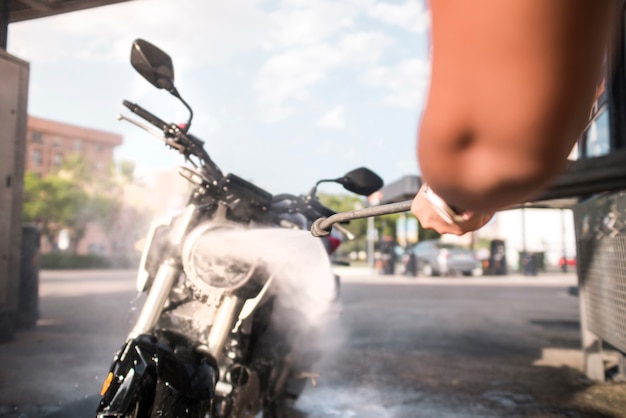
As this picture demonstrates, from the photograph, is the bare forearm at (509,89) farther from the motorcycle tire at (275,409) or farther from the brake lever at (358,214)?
the motorcycle tire at (275,409)

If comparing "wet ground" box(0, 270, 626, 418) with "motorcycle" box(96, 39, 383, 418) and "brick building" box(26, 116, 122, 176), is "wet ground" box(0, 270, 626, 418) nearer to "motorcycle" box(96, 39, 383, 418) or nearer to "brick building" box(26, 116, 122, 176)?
"motorcycle" box(96, 39, 383, 418)

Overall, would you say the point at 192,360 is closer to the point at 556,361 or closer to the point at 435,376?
the point at 435,376

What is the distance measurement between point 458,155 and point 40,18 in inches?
205

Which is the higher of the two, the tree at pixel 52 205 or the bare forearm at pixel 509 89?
the tree at pixel 52 205

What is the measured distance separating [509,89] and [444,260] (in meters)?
22.2

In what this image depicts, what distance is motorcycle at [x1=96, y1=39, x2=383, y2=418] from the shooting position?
6.15ft

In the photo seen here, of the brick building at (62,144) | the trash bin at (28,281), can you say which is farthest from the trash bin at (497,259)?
the brick building at (62,144)

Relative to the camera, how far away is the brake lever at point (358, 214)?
117 centimetres

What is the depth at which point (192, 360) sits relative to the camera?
6.40 ft

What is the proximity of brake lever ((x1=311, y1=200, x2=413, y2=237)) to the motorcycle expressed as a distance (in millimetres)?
873

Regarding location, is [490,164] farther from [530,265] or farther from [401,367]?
[530,265]

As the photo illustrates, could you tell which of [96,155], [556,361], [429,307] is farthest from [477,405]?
[96,155]

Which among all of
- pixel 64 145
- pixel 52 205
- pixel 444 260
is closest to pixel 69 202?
pixel 52 205

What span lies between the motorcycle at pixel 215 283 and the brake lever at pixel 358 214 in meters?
0.87
